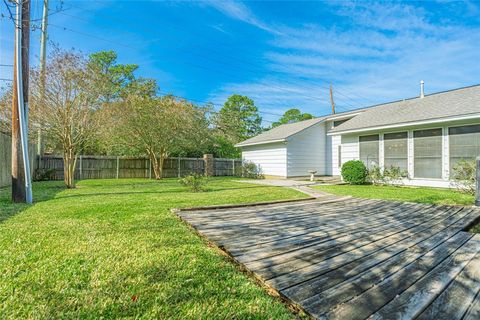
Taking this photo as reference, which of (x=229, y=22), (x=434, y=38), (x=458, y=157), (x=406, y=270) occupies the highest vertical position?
(x=229, y=22)

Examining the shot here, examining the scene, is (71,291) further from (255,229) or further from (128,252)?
(255,229)

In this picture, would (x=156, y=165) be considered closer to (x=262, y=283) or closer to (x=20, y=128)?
(x=20, y=128)

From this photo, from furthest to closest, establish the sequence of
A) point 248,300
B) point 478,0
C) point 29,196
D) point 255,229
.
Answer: point 478,0, point 29,196, point 255,229, point 248,300

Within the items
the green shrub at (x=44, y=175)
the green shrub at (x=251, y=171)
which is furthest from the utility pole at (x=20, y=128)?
the green shrub at (x=251, y=171)

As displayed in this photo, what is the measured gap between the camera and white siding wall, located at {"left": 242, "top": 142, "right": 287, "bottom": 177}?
15.0 metres

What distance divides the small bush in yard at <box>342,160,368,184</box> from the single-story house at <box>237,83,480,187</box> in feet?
2.34

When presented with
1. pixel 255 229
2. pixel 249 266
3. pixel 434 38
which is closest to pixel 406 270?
pixel 249 266

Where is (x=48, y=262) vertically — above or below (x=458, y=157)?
below

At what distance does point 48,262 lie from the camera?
2527mm

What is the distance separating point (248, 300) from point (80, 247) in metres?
2.20

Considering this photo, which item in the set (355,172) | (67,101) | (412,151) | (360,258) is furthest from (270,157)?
(360,258)

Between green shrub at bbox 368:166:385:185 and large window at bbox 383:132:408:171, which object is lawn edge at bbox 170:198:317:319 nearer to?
green shrub at bbox 368:166:385:185

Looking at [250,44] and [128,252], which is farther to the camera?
[250,44]

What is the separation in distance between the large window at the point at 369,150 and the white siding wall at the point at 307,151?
11.1 ft
